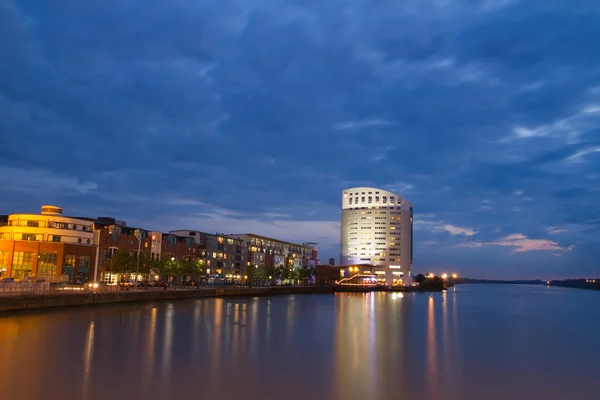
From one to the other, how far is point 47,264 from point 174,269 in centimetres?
2374

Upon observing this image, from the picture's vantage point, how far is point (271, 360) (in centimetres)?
2639

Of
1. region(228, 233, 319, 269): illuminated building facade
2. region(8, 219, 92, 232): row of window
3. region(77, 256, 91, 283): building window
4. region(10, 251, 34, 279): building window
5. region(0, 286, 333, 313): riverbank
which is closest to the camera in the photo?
region(0, 286, 333, 313): riverbank

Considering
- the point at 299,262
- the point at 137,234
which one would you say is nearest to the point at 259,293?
the point at 137,234

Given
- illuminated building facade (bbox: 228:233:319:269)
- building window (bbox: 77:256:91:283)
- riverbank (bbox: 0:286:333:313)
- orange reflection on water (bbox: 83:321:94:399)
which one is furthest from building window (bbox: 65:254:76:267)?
illuminated building facade (bbox: 228:233:319:269)

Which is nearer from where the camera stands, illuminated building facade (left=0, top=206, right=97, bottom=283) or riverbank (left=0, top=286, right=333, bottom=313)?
riverbank (left=0, top=286, right=333, bottom=313)

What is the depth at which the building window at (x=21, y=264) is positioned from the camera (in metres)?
66.9

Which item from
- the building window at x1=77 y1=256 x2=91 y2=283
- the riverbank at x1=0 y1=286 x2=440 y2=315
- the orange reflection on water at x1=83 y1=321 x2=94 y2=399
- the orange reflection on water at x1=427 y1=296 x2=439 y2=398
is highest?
the building window at x1=77 y1=256 x2=91 y2=283

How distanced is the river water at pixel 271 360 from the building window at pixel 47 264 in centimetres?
2713

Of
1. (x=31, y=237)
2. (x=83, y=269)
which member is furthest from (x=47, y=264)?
(x=83, y=269)

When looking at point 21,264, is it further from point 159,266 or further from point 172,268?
point 172,268

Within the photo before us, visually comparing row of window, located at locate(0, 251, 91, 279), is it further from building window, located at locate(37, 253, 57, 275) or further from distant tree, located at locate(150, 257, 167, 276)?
distant tree, located at locate(150, 257, 167, 276)

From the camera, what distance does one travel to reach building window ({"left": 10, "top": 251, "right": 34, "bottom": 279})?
220ft

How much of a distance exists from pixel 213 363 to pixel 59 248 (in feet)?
181

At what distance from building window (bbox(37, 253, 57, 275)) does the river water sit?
2713 cm
